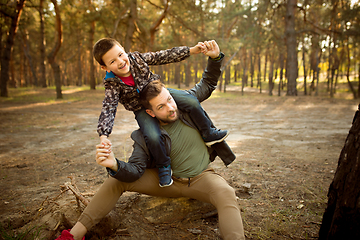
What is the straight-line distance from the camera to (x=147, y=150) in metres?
2.25

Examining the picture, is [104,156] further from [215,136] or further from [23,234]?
[215,136]

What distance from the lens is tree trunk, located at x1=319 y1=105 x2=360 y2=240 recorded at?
1536mm

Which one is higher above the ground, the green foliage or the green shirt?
the green shirt

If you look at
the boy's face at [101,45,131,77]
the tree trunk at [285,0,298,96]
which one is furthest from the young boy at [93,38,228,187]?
the tree trunk at [285,0,298,96]

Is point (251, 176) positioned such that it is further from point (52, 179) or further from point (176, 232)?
point (52, 179)

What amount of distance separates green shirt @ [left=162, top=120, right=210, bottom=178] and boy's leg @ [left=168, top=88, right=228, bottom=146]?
0.11 m

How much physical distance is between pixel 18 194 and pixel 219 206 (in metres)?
2.51

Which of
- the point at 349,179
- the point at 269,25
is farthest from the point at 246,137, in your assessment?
the point at 269,25

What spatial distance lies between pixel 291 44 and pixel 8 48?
1857 cm

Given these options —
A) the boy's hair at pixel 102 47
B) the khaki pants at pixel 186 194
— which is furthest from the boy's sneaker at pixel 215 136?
Result: the boy's hair at pixel 102 47

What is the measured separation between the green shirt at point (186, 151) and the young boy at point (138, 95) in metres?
0.11

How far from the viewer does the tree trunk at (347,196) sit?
154 centimetres

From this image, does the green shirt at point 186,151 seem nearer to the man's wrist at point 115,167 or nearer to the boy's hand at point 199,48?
the man's wrist at point 115,167

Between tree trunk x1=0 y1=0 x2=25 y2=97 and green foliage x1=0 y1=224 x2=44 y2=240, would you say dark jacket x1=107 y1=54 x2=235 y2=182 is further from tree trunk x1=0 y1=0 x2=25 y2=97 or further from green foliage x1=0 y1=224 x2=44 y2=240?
tree trunk x1=0 y1=0 x2=25 y2=97
